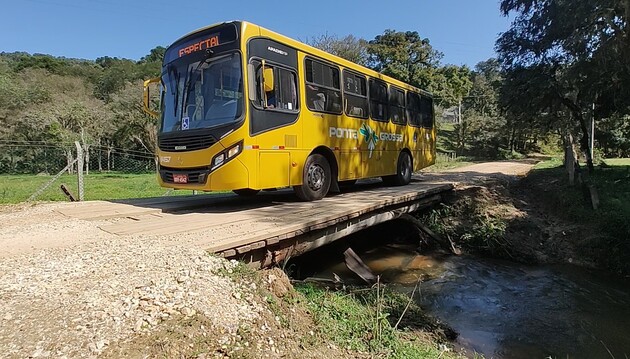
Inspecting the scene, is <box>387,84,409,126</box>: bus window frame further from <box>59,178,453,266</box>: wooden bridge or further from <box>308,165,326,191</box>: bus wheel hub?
<box>308,165,326,191</box>: bus wheel hub

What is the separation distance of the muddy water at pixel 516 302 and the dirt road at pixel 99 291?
3.63 metres

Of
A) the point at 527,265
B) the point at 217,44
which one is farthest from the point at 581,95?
the point at 217,44

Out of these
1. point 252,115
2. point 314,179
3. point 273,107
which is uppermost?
point 273,107

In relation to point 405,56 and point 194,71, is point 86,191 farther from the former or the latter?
point 405,56

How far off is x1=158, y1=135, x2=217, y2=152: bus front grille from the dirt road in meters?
1.98

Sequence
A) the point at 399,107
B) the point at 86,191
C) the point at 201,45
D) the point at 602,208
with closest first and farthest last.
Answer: the point at 201,45 → the point at 602,208 → the point at 399,107 → the point at 86,191

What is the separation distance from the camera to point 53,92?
119 ft

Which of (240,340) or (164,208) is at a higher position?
(164,208)

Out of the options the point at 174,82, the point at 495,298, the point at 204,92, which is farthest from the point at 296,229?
the point at 495,298

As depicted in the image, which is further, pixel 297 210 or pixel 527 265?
pixel 527 265

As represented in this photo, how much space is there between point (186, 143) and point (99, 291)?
360 cm

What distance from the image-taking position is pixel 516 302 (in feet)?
23.0

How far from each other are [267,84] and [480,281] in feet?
20.1

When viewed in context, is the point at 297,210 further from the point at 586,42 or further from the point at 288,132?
the point at 586,42
